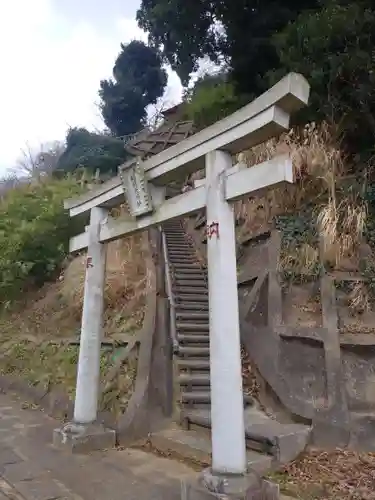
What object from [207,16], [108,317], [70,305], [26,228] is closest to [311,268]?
[108,317]

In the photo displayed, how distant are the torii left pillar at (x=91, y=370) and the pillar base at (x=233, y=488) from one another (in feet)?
6.66

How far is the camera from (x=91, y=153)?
65.5 ft

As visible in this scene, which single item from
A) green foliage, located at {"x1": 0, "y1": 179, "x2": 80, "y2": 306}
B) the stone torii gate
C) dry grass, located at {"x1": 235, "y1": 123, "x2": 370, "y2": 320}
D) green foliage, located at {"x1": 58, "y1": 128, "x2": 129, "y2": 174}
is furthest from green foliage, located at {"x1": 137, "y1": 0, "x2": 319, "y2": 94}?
green foliage, located at {"x1": 58, "y1": 128, "x2": 129, "y2": 174}

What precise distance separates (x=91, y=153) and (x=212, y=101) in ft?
29.4

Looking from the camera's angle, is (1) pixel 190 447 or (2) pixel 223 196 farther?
(1) pixel 190 447

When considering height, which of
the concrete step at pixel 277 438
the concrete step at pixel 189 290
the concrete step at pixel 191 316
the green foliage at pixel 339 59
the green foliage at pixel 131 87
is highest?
the green foliage at pixel 131 87

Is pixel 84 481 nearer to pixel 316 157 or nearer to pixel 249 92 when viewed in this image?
pixel 316 157

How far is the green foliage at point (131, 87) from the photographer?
2377 centimetres

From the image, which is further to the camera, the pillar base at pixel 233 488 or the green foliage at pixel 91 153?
the green foliage at pixel 91 153

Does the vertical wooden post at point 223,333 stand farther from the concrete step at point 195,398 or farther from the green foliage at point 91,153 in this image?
the green foliage at point 91,153

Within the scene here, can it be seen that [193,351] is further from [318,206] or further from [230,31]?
[230,31]

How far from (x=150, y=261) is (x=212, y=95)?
6.28 metres

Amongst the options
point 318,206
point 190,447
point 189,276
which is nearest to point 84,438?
point 190,447

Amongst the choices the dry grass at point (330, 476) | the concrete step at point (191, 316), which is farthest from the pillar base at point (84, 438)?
the concrete step at point (191, 316)
